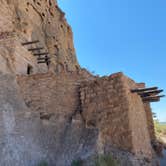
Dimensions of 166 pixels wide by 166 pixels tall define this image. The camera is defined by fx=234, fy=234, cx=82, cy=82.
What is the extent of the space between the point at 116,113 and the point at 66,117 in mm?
1949

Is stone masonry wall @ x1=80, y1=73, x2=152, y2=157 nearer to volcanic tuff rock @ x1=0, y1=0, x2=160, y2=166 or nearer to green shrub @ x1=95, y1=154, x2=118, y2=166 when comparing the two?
volcanic tuff rock @ x1=0, y1=0, x2=160, y2=166

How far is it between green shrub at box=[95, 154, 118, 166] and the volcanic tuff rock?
23 centimetres

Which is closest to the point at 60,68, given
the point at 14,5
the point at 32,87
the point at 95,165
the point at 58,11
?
the point at 14,5

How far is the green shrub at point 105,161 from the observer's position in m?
6.85

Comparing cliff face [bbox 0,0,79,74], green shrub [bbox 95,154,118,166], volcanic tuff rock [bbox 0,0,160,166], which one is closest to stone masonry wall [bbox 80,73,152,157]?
volcanic tuff rock [bbox 0,0,160,166]

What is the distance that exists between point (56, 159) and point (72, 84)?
303cm

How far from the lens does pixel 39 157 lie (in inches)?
302

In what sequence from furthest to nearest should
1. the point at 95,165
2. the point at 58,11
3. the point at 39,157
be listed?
the point at 58,11 < the point at 39,157 < the point at 95,165

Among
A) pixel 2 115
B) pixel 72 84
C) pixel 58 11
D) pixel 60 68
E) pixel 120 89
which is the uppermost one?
pixel 58 11

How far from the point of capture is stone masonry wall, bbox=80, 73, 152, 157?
25.9ft

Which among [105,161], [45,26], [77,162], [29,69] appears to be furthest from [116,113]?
[45,26]

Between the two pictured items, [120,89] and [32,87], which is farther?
[32,87]

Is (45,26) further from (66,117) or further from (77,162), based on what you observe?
(77,162)

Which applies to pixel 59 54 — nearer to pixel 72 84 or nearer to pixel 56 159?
pixel 72 84
